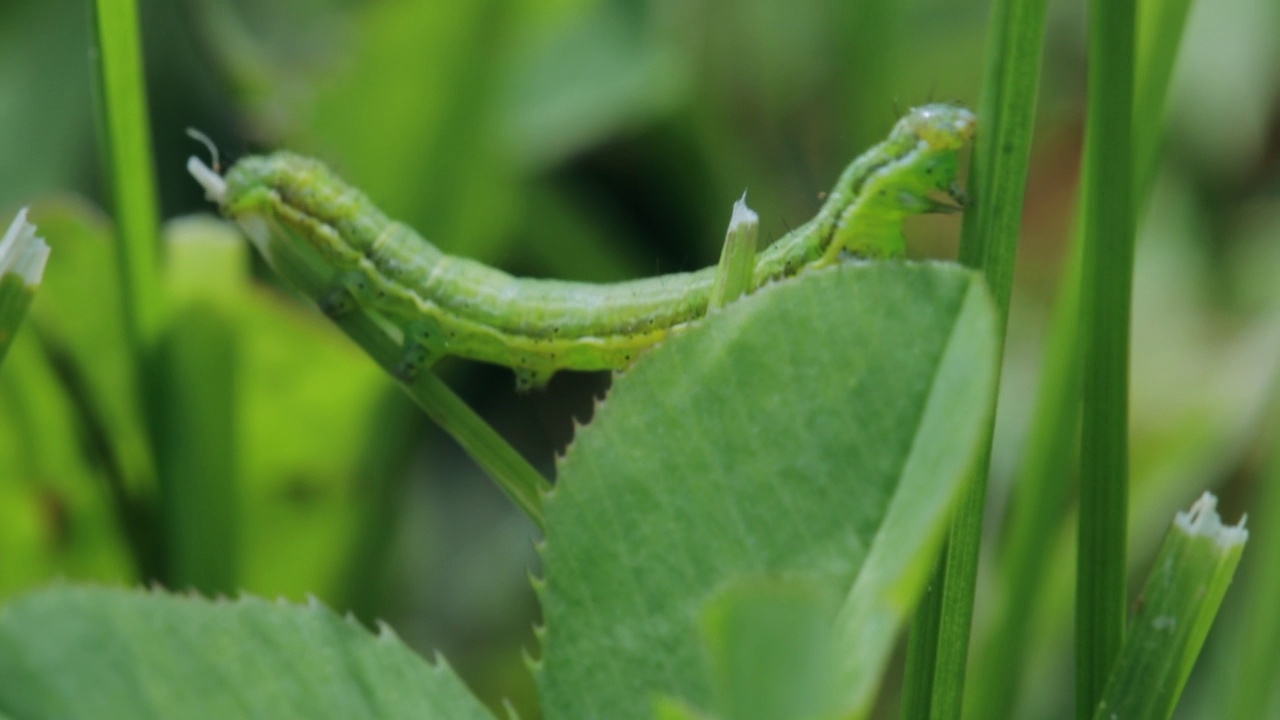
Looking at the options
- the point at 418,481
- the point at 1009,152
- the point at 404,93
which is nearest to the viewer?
the point at 1009,152

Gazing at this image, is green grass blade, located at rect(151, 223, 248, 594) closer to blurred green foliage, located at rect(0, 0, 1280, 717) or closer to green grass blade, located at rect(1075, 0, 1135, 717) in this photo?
blurred green foliage, located at rect(0, 0, 1280, 717)

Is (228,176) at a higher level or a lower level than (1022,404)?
higher

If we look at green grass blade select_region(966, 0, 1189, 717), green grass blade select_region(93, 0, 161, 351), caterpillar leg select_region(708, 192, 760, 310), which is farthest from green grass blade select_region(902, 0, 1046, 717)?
green grass blade select_region(93, 0, 161, 351)

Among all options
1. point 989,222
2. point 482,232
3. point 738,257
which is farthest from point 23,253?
point 482,232

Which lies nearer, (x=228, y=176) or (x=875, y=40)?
(x=228, y=176)

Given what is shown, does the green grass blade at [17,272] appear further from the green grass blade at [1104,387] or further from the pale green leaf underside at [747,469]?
the green grass blade at [1104,387]

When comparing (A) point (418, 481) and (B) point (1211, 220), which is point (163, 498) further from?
(B) point (1211, 220)

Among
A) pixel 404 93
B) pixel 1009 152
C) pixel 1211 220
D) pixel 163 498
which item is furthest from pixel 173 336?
pixel 1211 220

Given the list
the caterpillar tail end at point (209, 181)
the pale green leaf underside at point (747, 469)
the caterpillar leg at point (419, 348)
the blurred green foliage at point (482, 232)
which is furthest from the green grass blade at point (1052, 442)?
the caterpillar tail end at point (209, 181)
